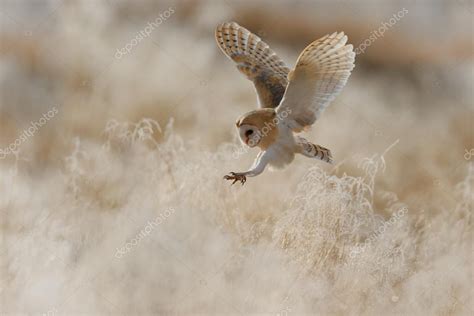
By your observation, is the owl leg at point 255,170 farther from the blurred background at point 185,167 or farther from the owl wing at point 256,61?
the blurred background at point 185,167

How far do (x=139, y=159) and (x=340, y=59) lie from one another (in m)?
1.91

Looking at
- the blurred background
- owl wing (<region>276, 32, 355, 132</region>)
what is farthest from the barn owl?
the blurred background

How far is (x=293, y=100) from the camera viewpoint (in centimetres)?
292

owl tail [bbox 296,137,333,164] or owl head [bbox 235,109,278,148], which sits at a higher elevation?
owl head [bbox 235,109,278,148]

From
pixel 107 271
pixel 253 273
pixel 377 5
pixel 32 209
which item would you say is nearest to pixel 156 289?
pixel 107 271

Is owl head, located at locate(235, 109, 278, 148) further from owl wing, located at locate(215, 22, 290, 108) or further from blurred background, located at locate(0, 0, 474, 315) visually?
blurred background, located at locate(0, 0, 474, 315)

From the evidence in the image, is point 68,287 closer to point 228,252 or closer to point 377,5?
point 228,252

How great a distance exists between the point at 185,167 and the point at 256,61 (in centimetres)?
141

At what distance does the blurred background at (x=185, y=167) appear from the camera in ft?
13.9

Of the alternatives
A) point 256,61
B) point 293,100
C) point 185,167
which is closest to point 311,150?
point 293,100

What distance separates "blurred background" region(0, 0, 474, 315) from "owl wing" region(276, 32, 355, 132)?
54.6 inches

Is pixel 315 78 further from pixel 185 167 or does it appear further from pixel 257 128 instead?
pixel 185 167

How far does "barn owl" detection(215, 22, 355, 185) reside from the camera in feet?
9.16

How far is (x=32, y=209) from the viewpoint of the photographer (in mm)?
4234
